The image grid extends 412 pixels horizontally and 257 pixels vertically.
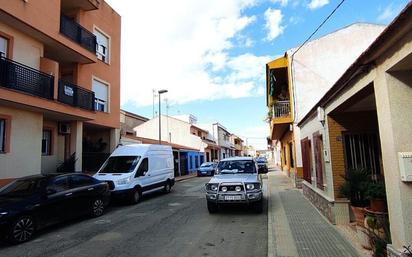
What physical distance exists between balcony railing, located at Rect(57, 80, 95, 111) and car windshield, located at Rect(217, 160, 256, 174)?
744 centimetres

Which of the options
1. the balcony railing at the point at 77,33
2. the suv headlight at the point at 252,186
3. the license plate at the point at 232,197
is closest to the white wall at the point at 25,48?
the balcony railing at the point at 77,33

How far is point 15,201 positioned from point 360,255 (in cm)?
766

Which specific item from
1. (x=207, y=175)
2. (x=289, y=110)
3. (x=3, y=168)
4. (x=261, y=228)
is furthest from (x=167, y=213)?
(x=207, y=175)

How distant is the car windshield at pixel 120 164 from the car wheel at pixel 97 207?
2.74 m

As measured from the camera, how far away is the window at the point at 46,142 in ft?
47.2

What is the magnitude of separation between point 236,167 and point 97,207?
5115mm

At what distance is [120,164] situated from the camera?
1362 centimetres

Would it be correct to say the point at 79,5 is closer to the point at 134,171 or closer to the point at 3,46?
the point at 3,46

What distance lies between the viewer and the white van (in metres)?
12.4

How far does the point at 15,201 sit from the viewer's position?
24.5 feet

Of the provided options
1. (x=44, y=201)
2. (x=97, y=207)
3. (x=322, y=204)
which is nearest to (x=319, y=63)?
(x=322, y=204)

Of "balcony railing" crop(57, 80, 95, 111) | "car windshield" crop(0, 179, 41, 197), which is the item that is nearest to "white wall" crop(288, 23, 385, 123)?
"balcony railing" crop(57, 80, 95, 111)

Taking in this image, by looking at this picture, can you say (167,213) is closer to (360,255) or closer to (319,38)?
(360,255)

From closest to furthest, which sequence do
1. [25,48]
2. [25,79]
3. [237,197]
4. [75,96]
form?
[237,197] < [25,79] < [25,48] < [75,96]
